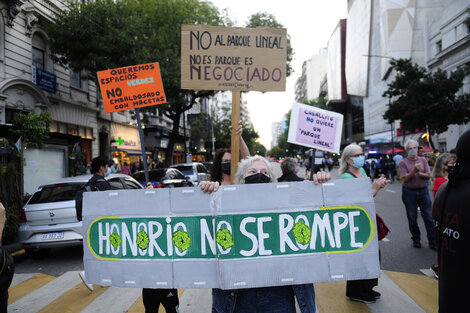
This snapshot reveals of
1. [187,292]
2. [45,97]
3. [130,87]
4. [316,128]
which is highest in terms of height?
[45,97]

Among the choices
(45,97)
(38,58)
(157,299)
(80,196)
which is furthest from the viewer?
(38,58)

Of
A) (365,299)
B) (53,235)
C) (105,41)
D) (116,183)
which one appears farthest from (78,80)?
(365,299)

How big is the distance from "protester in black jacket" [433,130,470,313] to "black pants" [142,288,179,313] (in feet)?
6.96

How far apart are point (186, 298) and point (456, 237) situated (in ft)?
11.0

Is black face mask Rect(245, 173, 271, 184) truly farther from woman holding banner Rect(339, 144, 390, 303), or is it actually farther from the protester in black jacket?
woman holding banner Rect(339, 144, 390, 303)

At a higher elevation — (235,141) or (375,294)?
(235,141)

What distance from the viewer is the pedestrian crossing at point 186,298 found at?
12.7ft

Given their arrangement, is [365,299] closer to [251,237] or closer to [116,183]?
[251,237]

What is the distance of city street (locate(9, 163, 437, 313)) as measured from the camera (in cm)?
394

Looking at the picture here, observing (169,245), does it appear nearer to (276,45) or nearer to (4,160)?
(276,45)

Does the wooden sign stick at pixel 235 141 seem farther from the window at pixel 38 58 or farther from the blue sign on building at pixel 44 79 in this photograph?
the window at pixel 38 58

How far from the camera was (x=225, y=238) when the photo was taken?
2.38 metres

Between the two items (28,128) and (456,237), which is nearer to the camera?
(456,237)

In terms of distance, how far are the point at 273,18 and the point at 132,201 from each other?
30521mm
